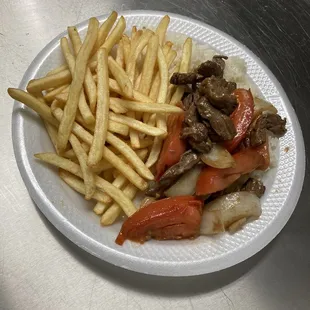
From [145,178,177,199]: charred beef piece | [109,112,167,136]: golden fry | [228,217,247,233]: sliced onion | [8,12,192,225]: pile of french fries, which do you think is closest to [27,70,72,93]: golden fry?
[8,12,192,225]: pile of french fries

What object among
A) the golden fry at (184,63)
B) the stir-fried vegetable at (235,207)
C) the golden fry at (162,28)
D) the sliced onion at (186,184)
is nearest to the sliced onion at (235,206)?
the stir-fried vegetable at (235,207)

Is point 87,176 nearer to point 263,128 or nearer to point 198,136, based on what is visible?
point 198,136

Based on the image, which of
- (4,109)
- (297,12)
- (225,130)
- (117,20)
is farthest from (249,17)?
→ (4,109)

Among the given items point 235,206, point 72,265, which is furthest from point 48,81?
point 235,206

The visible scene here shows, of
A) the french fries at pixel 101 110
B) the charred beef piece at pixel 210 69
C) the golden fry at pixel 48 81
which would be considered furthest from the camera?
the charred beef piece at pixel 210 69

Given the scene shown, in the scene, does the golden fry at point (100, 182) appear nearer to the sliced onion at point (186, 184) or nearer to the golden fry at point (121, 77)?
the sliced onion at point (186, 184)

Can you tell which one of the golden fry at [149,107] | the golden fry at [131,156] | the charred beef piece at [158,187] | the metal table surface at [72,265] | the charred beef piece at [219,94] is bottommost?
the metal table surface at [72,265]

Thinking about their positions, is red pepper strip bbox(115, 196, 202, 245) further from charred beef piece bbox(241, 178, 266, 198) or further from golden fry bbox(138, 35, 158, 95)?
golden fry bbox(138, 35, 158, 95)

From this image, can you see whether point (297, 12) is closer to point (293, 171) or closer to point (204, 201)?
point (293, 171)
